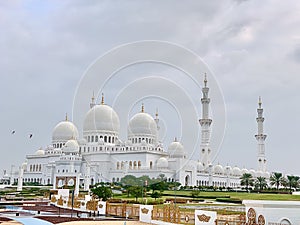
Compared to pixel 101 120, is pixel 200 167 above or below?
below

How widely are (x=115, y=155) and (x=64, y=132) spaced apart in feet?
34.4

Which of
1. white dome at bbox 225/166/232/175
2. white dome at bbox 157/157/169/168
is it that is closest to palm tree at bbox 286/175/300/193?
white dome at bbox 157/157/169/168

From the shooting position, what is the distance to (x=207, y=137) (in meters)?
50.2

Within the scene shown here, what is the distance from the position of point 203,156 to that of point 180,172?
7906 mm

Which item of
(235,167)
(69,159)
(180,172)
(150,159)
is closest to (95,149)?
(69,159)

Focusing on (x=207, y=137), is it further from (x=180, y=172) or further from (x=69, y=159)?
(x=69, y=159)

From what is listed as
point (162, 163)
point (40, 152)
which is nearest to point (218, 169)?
point (162, 163)

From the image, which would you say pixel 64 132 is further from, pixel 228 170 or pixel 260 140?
pixel 260 140

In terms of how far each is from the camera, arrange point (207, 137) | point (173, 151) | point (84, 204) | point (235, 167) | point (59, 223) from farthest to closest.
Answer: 1. point (235, 167)
2. point (207, 137)
3. point (173, 151)
4. point (84, 204)
5. point (59, 223)

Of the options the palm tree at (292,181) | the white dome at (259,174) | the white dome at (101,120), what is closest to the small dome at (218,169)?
the white dome at (259,174)

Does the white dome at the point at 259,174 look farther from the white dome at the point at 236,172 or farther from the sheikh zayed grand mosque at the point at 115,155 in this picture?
the sheikh zayed grand mosque at the point at 115,155

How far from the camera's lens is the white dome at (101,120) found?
46.6 metres

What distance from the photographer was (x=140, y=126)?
45.5 meters

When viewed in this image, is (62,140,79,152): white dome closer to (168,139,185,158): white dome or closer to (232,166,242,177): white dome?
(168,139,185,158): white dome
